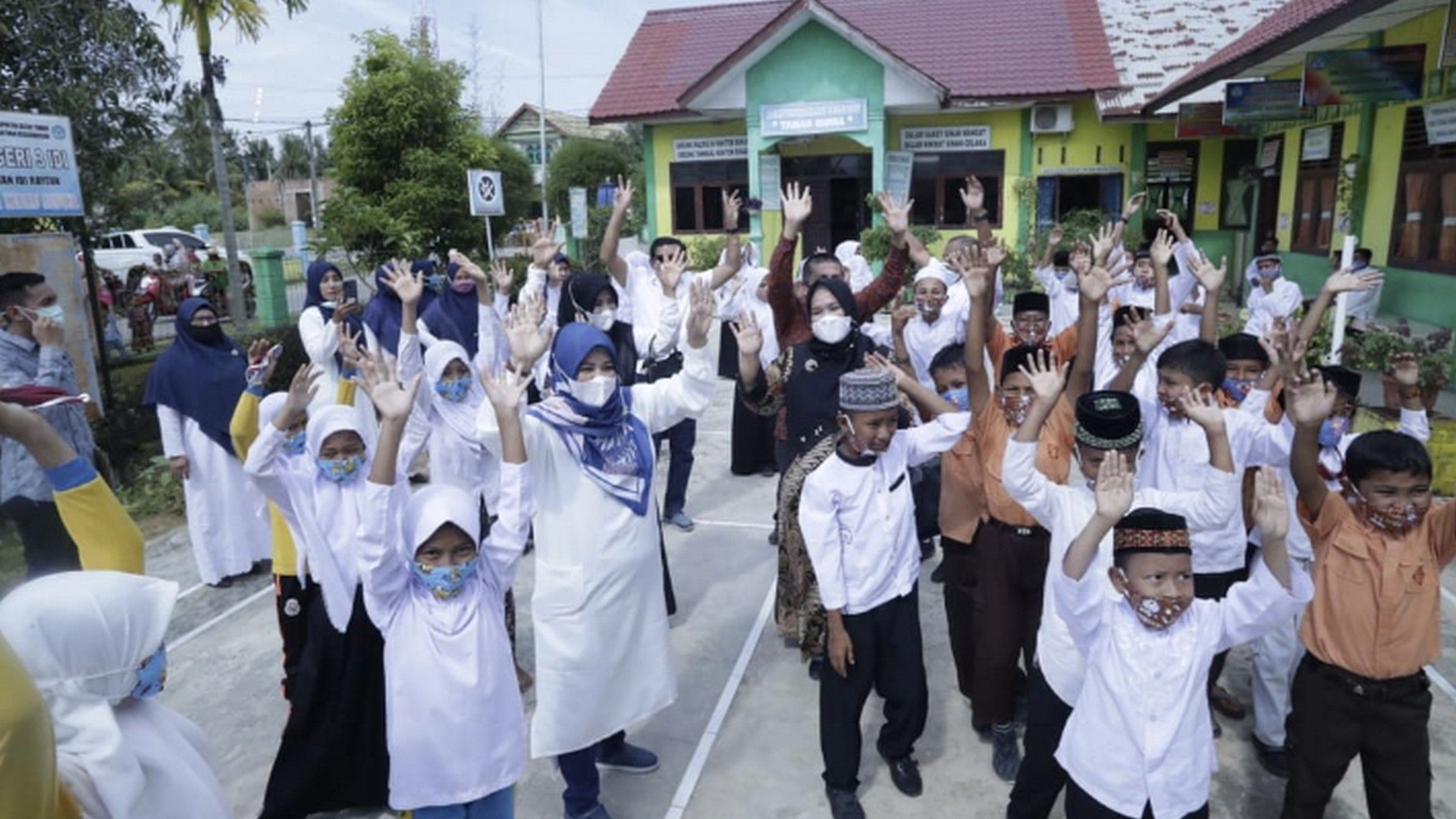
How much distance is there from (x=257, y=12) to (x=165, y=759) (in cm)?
1493

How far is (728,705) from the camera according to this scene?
13.3 feet

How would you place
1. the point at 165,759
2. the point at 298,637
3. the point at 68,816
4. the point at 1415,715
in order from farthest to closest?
1. the point at 298,637
2. the point at 1415,715
3. the point at 165,759
4. the point at 68,816

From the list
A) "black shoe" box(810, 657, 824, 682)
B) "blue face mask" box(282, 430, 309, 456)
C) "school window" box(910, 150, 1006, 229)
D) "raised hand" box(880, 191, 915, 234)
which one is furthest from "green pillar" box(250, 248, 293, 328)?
"black shoe" box(810, 657, 824, 682)

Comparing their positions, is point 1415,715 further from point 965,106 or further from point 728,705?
point 965,106

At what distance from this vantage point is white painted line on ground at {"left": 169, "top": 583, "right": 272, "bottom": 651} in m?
4.91

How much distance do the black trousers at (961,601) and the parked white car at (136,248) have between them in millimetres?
19556

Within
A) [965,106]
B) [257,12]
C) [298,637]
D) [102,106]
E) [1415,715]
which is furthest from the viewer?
[965,106]

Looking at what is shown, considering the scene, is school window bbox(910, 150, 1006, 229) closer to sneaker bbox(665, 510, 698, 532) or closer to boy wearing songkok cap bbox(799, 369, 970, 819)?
sneaker bbox(665, 510, 698, 532)

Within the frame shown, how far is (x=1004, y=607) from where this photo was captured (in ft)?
11.4

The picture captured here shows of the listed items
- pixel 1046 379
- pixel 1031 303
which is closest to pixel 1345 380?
pixel 1031 303

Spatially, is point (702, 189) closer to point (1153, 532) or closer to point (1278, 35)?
point (1278, 35)

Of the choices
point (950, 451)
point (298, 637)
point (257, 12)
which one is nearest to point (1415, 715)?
point (950, 451)

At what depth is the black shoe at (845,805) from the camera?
10.6 feet

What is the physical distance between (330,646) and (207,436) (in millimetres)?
3034
